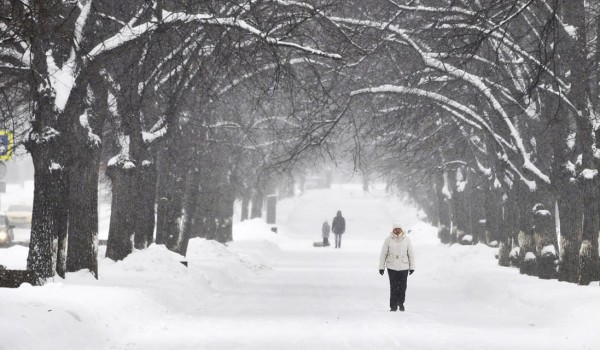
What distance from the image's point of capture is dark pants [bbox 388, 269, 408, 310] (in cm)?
1767

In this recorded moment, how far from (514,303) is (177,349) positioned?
8796 millimetres

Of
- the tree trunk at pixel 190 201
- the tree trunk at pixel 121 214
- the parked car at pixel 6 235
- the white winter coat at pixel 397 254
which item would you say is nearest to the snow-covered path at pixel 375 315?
the white winter coat at pixel 397 254

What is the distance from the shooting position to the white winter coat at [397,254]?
18.3m

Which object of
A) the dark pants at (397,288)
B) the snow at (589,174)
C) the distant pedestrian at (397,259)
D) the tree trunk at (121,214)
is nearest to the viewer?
the dark pants at (397,288)

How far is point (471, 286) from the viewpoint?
23688 millimetres

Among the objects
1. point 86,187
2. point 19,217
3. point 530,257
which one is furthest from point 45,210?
point 19,217

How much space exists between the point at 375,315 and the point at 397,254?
6.73 feet

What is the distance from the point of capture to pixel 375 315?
654 inches

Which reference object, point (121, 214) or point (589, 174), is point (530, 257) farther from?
point (121, 214)

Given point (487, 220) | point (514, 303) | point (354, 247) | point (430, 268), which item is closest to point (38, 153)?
point (514, 303)

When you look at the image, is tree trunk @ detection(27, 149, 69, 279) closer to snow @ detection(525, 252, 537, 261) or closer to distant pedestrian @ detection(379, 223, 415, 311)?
distant pedestrian @ detection(379, 223, 415, 311)

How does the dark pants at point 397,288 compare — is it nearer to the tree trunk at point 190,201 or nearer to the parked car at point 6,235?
the tree trunk at point 190,201

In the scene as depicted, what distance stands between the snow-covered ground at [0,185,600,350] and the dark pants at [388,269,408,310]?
273 mm

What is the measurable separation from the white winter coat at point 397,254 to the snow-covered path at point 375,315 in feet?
2.73
